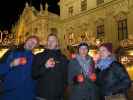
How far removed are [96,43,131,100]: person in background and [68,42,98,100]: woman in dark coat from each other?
0.16 metres

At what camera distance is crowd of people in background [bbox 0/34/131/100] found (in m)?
6.62

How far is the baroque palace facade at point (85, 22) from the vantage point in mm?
28391

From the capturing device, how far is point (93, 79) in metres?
6.96

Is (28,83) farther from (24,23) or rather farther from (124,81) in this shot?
(24,23)

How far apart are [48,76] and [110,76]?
4.00ft

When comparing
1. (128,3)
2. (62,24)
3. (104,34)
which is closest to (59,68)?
(128,3)

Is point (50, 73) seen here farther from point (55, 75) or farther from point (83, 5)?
point (83, 5)

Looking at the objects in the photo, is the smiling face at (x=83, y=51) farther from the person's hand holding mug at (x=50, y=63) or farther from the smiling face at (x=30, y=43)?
the smiling face at (x=30, y=43)

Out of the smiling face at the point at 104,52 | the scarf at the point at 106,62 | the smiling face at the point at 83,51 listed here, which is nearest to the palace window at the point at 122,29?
the smiling face at the point at 83,51

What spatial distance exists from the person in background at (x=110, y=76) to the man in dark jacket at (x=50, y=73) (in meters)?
0.78

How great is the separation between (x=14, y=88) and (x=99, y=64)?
69.6 inches

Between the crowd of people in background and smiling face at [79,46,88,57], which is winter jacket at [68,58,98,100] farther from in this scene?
smiling face at [79,46,88,57]

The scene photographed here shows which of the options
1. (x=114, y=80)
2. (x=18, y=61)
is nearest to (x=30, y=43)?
(x=18, y=61)

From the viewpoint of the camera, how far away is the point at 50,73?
675 cm
